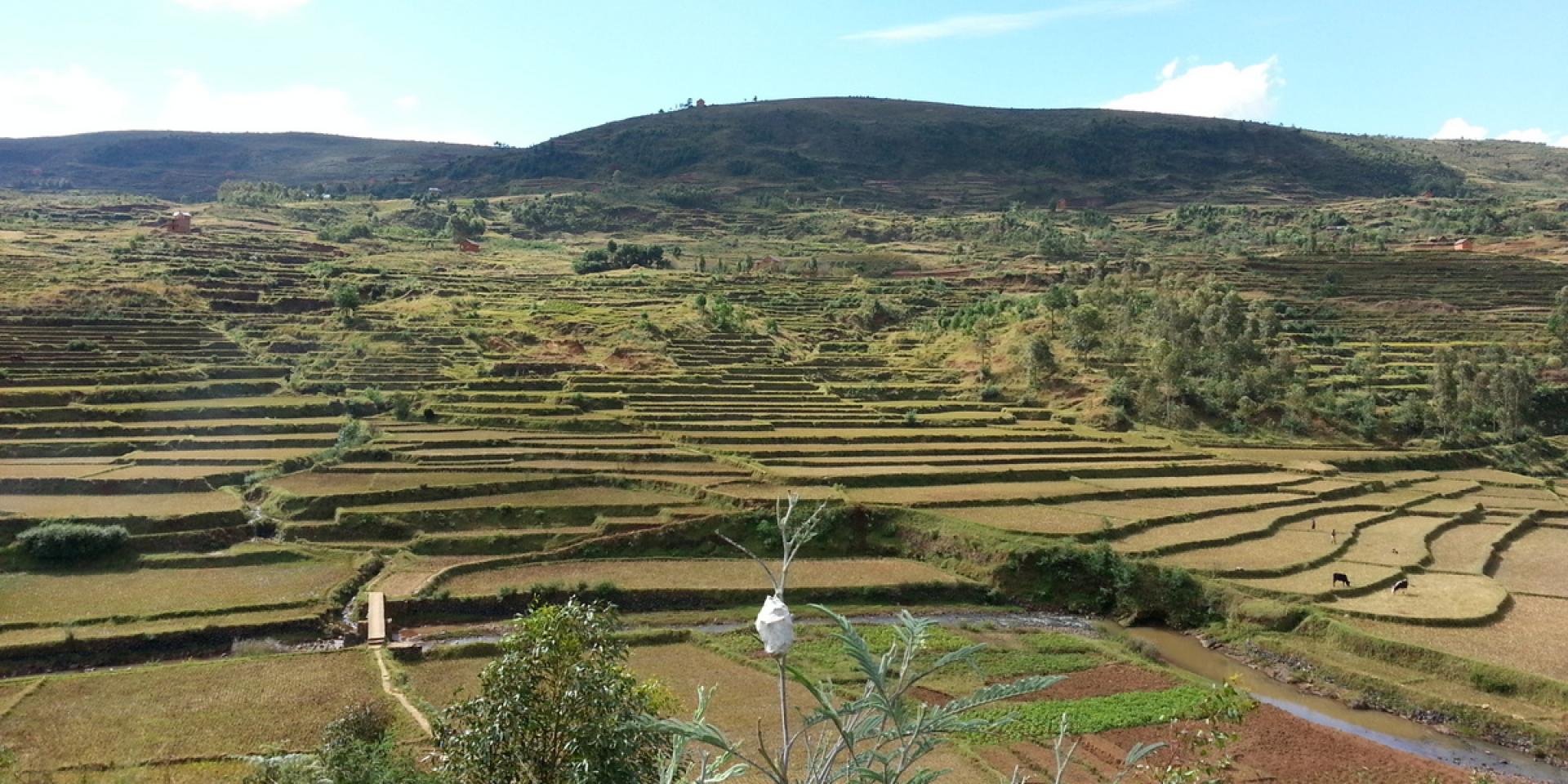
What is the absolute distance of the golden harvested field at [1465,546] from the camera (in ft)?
113

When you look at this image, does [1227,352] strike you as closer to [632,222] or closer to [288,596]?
[288,596]

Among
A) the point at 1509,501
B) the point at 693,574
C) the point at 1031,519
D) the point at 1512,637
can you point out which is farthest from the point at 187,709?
the point at 1509,501

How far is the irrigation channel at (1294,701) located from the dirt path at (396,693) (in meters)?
2.08

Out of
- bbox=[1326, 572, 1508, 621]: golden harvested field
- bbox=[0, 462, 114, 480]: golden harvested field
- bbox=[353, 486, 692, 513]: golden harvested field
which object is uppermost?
bbox=[0, 462, 114, 480]: golden harvested field

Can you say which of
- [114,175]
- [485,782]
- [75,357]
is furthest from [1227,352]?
[114,175]

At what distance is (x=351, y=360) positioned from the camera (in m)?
56.7

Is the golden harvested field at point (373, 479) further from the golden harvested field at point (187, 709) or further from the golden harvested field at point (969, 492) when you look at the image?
the golden harvested field at point (969, 492)

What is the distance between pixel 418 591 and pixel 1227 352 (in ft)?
168

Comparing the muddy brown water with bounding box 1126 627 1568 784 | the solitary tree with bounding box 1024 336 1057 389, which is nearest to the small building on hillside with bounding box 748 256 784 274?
the solitary tree with bounding box 1024 336 1057 389

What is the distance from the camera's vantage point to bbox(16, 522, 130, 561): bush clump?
98.3 feet

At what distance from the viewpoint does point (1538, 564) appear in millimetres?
35312

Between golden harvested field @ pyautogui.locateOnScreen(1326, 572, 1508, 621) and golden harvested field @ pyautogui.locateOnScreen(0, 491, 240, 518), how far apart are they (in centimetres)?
4161

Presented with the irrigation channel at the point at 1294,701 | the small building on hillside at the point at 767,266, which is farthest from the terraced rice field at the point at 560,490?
the small building on hillside at the point at 767,266

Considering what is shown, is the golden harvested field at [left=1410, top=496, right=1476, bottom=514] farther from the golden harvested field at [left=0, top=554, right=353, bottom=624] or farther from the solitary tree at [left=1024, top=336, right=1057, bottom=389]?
the golden harvested field at [left=0, top=554, right=353, bottom=624]
